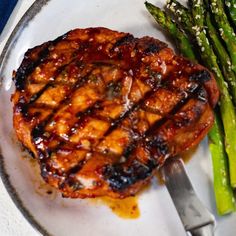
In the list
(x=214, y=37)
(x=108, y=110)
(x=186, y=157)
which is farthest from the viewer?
(x=214, y=37)

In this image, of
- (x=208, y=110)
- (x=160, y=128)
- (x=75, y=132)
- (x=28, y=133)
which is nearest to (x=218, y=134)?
(x=208, y=110)

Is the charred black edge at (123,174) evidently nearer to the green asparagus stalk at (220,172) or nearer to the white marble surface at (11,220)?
the green asparagus stalk at (220,172)

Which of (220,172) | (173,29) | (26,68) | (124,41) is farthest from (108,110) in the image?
(173,29)

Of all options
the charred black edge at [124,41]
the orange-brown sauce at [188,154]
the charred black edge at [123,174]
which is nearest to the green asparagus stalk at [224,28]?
the orange-brown sauce at [188,154]

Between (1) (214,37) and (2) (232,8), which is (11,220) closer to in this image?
(1) (214,37)

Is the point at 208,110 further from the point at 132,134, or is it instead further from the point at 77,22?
the point at 77,22

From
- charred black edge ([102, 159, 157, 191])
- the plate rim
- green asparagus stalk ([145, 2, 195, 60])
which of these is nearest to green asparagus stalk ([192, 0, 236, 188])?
green asparagus stalk ([145, 2, 195, 60])
